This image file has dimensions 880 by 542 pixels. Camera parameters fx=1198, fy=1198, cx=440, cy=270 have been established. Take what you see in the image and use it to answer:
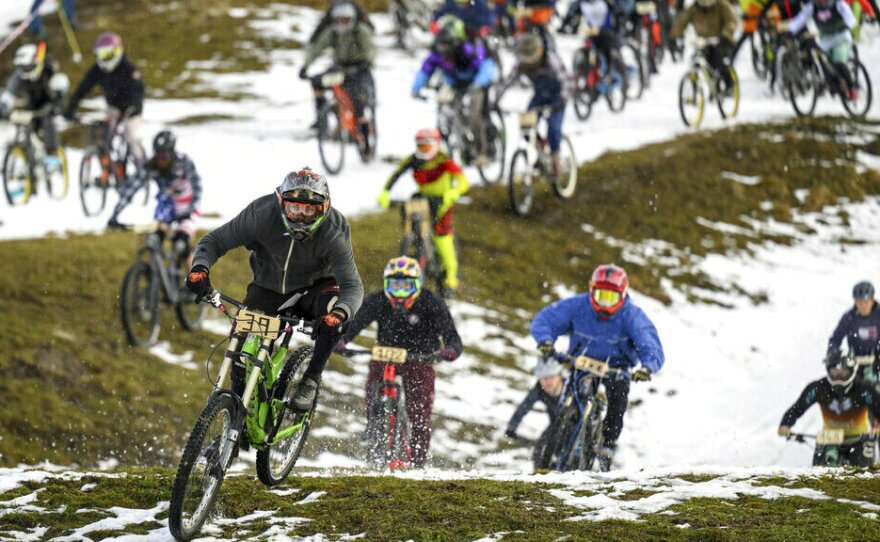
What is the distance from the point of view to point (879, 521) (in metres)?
7.51

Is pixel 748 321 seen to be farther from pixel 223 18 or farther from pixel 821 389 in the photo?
pixel 223 18

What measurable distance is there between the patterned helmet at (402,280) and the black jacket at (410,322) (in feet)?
0.58

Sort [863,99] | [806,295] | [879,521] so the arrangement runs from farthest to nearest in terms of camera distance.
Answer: [863,99] → [806,295] → [879,521]

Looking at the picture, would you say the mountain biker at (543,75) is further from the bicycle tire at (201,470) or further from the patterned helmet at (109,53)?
the bicycle tire at (201,470)

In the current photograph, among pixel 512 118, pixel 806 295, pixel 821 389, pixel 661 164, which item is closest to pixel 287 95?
pixel 512 118

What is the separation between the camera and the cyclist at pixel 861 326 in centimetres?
1412

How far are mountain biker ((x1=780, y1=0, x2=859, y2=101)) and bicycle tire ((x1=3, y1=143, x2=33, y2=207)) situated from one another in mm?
14433

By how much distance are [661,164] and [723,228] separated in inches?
89.4

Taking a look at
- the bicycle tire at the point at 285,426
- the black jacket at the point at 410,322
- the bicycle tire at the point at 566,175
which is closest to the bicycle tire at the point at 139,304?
the black jacket at the point at 410,322

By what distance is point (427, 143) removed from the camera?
1549 cm

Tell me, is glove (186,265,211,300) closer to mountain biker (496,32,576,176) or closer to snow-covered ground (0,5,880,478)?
snow-covered ground (0,5,880,478)

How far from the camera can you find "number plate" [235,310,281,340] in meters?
7.22

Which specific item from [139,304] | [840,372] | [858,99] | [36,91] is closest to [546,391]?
[840,372]

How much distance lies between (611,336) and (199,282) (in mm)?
5087
